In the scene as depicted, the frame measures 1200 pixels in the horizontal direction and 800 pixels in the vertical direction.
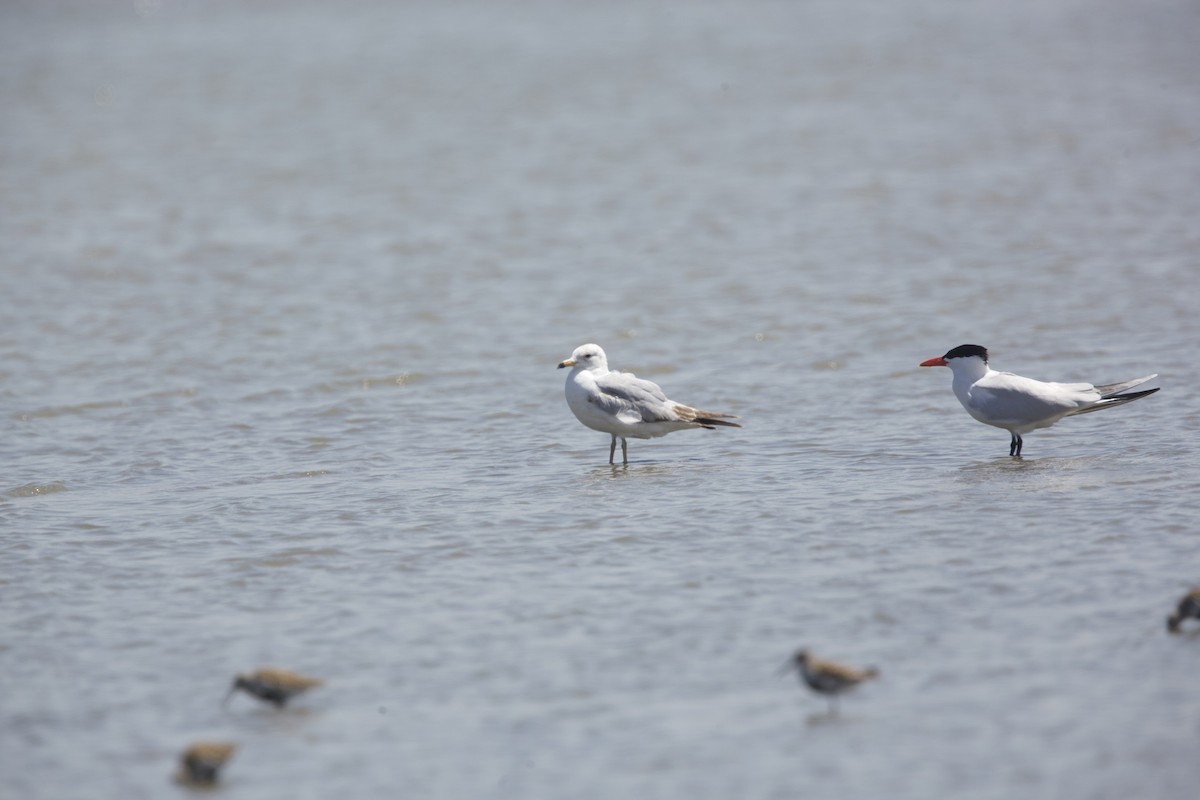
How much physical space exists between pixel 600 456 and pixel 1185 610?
493 cm

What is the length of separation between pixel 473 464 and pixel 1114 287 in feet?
24.6

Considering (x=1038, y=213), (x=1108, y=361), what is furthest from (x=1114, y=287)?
(x=1038, y=213)

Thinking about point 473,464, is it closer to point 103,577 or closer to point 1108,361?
point 103,577

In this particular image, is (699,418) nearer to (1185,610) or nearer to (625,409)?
(625,409)

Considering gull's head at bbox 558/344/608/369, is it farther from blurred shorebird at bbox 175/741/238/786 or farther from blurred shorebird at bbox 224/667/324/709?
blurred shorebird at bbox 175/741/238/786

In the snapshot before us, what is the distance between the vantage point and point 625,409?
1021 cm

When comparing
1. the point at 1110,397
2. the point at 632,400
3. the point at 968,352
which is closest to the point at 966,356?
the point at 968,352

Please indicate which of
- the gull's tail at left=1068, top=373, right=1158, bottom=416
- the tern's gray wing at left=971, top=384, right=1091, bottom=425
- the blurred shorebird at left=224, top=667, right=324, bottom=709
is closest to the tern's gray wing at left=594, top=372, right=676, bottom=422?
the tern's gray wing at left=971, top=384, right=1091, bottom=425

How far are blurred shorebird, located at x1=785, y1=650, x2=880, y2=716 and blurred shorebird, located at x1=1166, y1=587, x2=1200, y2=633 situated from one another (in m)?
1.43

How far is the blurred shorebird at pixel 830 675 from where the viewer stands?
586 cm

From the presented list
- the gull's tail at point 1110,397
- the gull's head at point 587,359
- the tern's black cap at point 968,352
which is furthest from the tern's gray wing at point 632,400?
the gull's tail at point 1110,397

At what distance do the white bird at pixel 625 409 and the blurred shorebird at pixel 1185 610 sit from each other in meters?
4.19

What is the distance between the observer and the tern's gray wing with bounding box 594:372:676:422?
33.5 ft

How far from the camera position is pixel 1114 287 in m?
14.7
